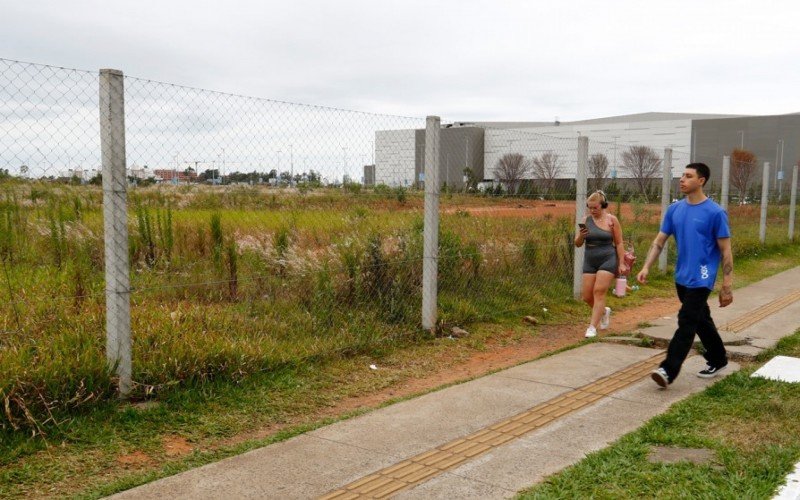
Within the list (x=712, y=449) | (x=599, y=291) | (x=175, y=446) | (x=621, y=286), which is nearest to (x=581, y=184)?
(x=621, y=286)

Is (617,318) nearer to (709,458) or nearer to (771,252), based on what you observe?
(709,458)

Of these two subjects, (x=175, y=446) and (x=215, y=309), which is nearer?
(x=175, y=446)

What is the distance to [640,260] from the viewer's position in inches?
515

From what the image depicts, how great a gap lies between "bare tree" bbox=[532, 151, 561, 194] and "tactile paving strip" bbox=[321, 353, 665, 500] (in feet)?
13.1

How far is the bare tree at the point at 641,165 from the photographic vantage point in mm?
14156

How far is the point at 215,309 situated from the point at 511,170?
4.77 metres

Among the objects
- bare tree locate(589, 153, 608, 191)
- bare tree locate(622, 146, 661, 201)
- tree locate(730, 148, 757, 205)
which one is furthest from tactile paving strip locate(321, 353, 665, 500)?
tree locate(730, 148, 757, 205)

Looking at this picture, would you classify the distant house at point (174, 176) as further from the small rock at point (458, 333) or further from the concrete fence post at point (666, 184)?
the concrete fence post at point (666, 184)

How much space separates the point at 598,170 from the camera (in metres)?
11.5

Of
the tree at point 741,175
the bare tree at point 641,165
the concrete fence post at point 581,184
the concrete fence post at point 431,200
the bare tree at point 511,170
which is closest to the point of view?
the concrete fence post at point 431,200

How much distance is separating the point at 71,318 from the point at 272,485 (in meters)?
2.50

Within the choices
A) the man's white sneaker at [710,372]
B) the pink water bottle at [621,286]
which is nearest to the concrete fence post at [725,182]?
the pink water bottle at [621,286]

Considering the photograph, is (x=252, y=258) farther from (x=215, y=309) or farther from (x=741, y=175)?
(x=741, y=175)

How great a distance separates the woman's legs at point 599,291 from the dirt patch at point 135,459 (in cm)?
536
